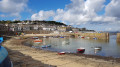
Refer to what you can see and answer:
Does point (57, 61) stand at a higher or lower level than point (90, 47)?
higher

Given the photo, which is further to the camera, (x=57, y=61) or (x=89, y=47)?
(x=89, y=47)

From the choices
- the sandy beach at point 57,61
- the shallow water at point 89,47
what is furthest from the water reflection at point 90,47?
the sandy beach at point 57,61

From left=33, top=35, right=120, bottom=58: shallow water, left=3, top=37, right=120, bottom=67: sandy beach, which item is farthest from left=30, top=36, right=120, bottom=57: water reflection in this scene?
left=3, top=37, right=120, bottom=67: sandy beach

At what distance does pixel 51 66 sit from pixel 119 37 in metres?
49.2

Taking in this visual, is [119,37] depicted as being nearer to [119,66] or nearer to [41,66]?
[119,66]

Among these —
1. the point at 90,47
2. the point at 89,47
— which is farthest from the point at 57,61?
the point at 90,47

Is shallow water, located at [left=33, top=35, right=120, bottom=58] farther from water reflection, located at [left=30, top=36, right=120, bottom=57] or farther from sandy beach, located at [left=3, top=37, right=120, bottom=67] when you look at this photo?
sandy beach, located at [left=3, top=37, right=120, bottom=67]

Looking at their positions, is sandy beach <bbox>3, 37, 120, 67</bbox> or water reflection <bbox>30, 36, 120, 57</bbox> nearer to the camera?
sandy beach <bbox>3, 37, 120, 67</bbox>

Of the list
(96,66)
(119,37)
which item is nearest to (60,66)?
(96,66)

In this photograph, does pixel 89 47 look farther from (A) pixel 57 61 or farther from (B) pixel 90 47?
(A) pixel 57 61

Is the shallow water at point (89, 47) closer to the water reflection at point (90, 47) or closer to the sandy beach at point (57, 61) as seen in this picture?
the water reflection at point (90, 47)

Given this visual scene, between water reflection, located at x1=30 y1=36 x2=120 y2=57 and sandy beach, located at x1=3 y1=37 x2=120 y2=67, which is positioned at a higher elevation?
sandy beach, located at x1=3 y1=37 x2=120 y2=67

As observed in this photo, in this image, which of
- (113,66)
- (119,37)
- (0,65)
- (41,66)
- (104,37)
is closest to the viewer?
(0,65)

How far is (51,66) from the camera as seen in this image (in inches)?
390
